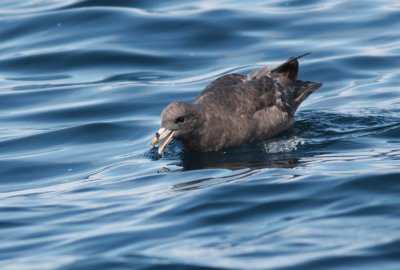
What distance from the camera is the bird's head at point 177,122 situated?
11227mm

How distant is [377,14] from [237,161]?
26.0 ft

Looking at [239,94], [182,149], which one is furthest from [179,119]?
[239,94]

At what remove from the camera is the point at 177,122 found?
1132cm

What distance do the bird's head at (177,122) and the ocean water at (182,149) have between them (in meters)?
0.31

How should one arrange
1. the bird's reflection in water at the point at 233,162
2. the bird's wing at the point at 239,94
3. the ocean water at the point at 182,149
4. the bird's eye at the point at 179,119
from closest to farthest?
the ocean water at the point at 182,149
the bird's reflection in water at the point at 233,162
the bird's eye at the point at 179,119
the bird's wing at the point at 239,94

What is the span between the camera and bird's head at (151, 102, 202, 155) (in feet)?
36.8

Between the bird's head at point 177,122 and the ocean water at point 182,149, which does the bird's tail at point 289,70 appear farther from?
the bird's head at point 177,122

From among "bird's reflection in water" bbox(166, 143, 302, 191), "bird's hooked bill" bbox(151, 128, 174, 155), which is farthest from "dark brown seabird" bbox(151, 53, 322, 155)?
"bird's reflection in water" bbox(166, 143, 302, 191)

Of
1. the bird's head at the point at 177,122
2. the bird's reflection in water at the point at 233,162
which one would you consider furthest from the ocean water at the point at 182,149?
the bird's head at the point at 177,122

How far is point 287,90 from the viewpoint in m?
12.8

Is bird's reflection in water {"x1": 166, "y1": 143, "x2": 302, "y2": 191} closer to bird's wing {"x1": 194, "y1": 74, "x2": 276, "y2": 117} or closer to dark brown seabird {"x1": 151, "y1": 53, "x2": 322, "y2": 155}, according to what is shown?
dark brown seabird {"x1": 151, "y1": 53, "x2": 322, "y2": 155}

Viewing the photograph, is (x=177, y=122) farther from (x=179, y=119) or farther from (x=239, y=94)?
(x=239, y=94)

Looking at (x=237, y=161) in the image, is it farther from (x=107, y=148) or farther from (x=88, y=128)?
(x=88, y=128)

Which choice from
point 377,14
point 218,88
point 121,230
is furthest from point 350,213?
point 377,14
